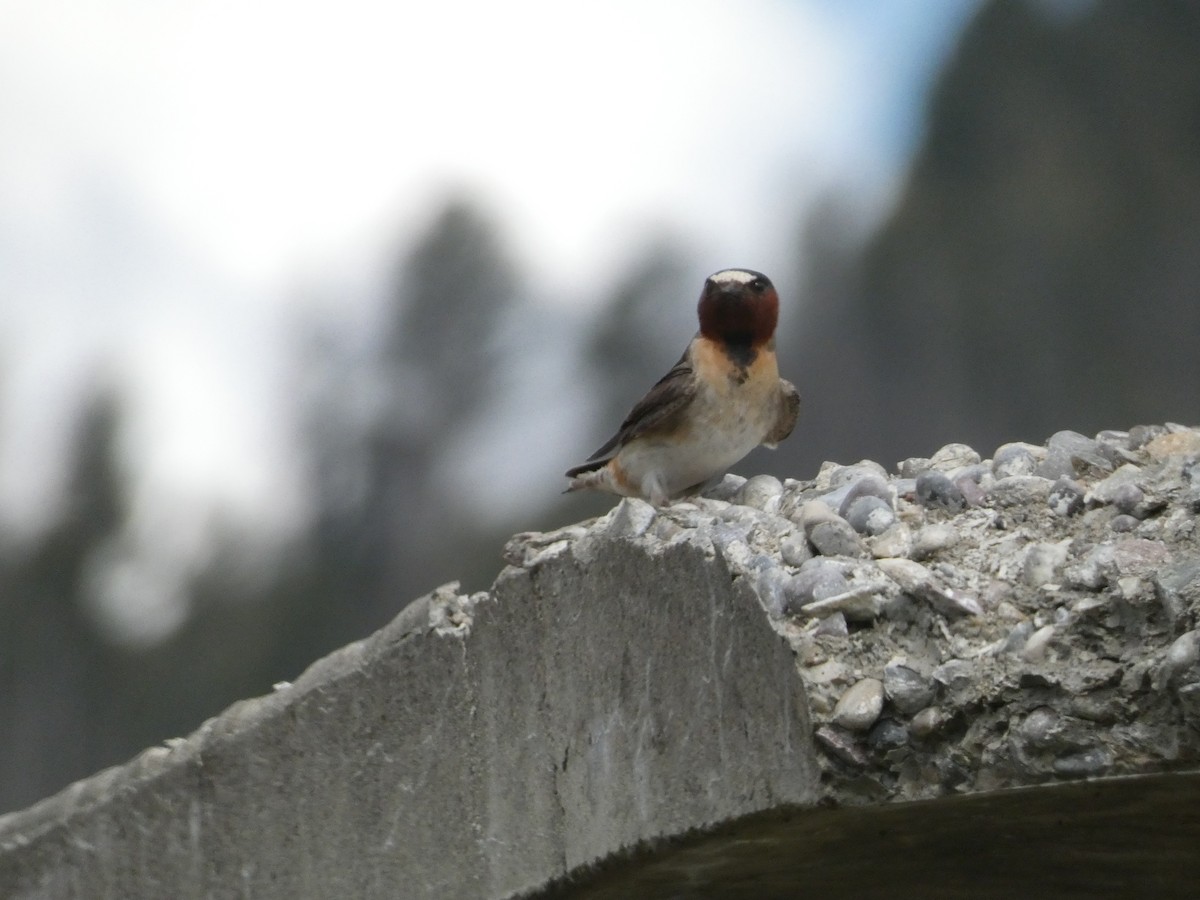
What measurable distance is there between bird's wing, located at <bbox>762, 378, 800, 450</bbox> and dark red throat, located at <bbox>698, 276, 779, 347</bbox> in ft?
0.73

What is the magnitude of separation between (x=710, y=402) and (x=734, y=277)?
0.32m

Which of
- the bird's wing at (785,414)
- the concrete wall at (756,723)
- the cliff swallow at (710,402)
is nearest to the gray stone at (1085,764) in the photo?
the concrete wall at (756,723)

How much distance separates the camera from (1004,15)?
11.2 m

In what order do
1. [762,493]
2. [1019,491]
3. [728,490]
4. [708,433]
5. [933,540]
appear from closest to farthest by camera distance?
1. [933,540]
2. [1019,491]
3. [762,493]
4. [728,490]
5. [708,433]

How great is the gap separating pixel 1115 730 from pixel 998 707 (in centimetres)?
15

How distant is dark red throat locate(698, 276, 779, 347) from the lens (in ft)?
12.9

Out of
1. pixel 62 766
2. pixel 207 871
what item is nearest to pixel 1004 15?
pixel 62 766

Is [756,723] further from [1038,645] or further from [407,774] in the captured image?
[407,774]

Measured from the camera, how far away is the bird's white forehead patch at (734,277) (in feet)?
13.1

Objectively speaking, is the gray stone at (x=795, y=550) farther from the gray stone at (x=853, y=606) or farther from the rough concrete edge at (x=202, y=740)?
the rough concrete edge at (x=202, y=740)

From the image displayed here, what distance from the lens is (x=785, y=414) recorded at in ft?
14.0

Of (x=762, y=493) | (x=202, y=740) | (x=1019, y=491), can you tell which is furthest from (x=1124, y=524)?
(x=202, y=740)

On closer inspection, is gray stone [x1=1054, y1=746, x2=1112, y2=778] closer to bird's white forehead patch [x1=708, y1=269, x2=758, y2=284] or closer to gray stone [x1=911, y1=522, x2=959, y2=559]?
gray stone [x1=911, y1=522, x2=959, y2=559]

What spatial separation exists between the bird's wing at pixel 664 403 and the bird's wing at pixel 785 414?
32 cm
